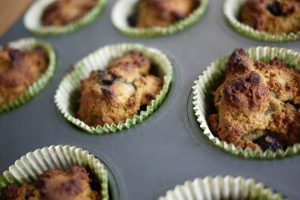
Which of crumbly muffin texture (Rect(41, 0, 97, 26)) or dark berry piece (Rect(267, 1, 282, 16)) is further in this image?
crumbly muffin texture (Rect(41, 0, 97, 26))

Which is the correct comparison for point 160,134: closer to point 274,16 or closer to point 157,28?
point 157,28

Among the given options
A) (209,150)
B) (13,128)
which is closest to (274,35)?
(209,150)

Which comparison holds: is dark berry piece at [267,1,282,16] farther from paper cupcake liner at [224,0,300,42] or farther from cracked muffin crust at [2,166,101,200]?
cracked muffin crust at [2,166,101,200]

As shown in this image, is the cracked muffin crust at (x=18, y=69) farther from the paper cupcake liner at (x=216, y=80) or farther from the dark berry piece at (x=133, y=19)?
the paper cupcake liner at (x=216, y=80)

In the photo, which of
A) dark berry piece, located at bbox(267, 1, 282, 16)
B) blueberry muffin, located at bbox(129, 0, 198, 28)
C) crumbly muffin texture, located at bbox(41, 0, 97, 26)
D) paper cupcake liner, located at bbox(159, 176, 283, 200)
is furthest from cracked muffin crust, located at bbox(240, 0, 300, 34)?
crumbly muffin texture, located at bbox(41, 0, 97, 26)

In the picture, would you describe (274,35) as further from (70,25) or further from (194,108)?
(70,25)

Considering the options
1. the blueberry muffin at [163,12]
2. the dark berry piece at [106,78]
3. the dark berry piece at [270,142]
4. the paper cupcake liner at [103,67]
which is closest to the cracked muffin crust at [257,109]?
the dark berry piece at [270,142]
